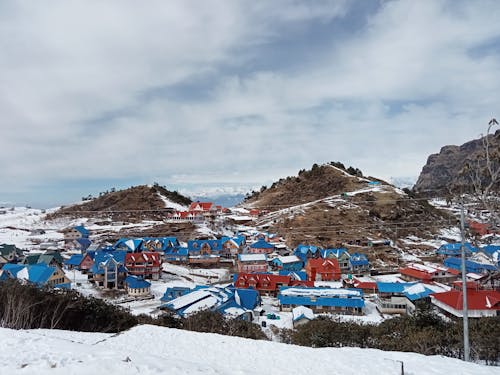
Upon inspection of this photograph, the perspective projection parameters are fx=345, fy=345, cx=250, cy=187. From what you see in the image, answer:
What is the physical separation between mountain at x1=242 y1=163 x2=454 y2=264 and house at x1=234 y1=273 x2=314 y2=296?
15948mm

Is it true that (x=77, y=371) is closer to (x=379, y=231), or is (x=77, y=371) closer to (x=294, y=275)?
(x=294, y=275)

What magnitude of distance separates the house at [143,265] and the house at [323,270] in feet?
50.0

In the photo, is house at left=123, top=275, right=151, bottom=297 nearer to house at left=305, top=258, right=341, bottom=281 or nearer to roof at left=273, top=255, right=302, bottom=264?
roof at left=273, top=255, right=302, bottom=264

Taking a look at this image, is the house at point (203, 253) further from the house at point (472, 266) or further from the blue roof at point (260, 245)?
the house at point (472, 266)

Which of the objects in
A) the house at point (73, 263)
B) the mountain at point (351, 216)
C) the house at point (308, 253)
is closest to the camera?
the house at point (73, 263)

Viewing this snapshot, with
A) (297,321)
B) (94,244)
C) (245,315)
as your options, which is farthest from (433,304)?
(94,244)

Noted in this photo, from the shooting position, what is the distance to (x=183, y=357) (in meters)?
9.78

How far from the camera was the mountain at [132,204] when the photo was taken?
236ft

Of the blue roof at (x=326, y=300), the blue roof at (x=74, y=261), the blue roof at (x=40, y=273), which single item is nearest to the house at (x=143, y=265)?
the blue roof at (x=74, y=261)

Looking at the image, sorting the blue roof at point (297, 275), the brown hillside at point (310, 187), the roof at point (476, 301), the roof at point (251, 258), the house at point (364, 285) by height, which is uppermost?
the brown hillside at point (310, 187)

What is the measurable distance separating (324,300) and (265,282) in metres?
6.83

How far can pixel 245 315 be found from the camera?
2166 centimetres

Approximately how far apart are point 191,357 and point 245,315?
12.4 m

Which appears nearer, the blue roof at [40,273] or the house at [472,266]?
the blue roof at [40,273]
